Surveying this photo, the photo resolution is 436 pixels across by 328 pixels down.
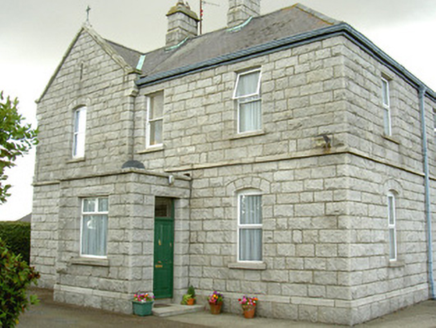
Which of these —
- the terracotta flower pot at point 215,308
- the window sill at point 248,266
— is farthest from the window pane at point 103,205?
the terracotta flower pot at point 215,308

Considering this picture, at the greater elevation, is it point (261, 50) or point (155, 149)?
point (261, 50)

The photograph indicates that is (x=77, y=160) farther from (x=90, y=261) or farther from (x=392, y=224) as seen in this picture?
(x=392, y=224)

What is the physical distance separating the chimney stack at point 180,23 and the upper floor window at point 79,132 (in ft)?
14.1

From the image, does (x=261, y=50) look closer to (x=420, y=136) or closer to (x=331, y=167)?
(x=331, y=167)

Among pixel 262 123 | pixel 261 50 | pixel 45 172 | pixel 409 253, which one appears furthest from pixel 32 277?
pixel 45 172

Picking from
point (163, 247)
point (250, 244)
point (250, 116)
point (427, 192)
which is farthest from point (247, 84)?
point (427, 192)

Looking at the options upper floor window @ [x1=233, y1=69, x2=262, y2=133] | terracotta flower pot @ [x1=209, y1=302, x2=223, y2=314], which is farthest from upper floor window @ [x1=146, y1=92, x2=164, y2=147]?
terracotta flower pot @ [x1=209, y1=302, x2=223, y2=314]

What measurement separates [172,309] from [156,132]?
215 inches

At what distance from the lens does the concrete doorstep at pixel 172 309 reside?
453 inches

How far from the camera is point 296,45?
11.9 m

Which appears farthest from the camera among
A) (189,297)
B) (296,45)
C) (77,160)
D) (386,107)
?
(77,160)

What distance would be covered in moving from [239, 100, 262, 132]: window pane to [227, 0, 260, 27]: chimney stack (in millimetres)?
4311

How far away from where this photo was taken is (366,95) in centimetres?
1205

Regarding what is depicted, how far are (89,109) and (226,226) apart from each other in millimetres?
6908
